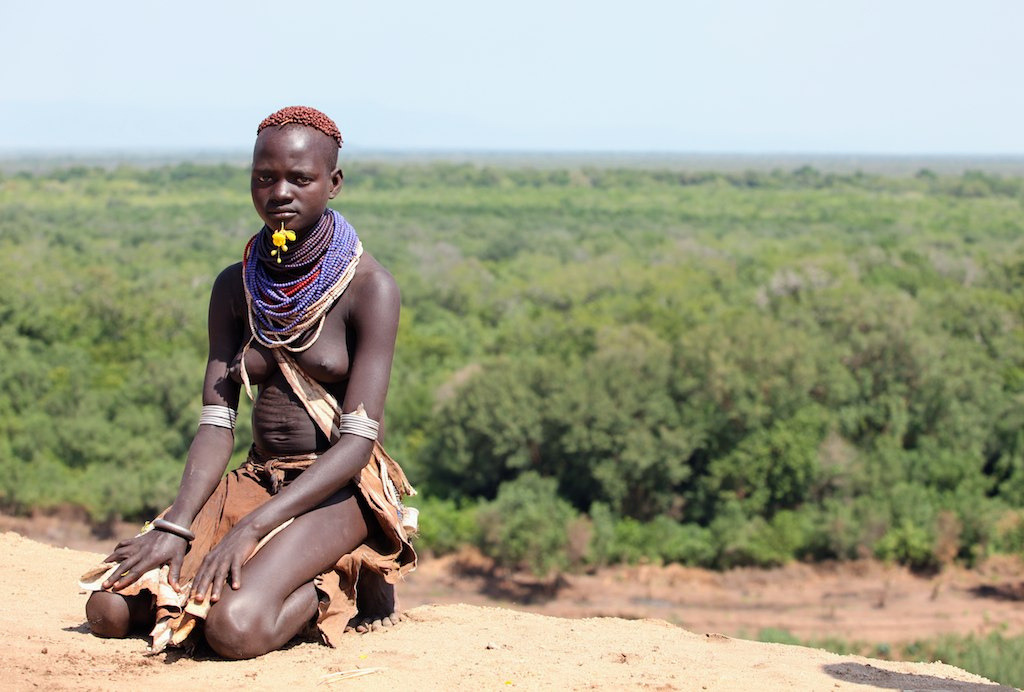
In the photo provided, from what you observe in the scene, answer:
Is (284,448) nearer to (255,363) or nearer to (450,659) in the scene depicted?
(255,363)

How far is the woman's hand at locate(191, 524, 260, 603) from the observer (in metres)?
4.06

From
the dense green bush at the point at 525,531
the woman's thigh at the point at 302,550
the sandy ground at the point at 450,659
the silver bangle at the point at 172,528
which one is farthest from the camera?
the dense green bush at the point at 525,531

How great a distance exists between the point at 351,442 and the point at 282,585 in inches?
22.0

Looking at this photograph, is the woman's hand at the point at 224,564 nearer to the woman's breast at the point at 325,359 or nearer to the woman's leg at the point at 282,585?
the woman's leg at the point at 282,585

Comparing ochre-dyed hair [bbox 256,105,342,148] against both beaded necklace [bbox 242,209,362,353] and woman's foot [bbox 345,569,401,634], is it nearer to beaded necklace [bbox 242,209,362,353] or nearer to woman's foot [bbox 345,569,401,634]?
beaded necklace [bbox 242,209,362,353]

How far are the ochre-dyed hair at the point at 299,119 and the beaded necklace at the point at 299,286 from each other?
13.6 inches

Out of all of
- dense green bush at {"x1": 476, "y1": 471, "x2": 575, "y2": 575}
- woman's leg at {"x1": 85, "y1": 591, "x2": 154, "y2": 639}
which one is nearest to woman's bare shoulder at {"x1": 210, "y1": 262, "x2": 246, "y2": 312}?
woman's leg at {"x1": 85, "y1": 591, "x2": 154, "y2": 639}

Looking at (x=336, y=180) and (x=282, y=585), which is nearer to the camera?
(x=282, y=585)

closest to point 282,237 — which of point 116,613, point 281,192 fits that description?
point 281,192

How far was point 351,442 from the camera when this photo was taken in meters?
4.39

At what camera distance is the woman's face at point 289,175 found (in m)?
4.39

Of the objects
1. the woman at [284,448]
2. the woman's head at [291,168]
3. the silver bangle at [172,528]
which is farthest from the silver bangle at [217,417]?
the woman's head at [291,168]

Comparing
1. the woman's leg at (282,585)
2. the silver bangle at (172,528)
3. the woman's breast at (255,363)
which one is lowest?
the woman's leg at (282,585)

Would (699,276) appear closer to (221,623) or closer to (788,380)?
(788,380)
